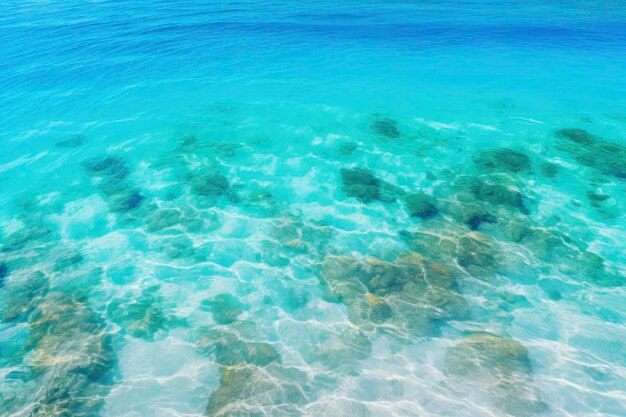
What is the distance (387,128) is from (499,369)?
17938 millimetres

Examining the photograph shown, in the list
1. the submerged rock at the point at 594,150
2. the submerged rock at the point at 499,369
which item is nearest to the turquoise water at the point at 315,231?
the submerged rock at the point at 499,369

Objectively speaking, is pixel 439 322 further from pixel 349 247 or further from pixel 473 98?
pixel 473 98

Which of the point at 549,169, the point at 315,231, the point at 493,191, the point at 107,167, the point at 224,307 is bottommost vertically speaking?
the point at 224,307

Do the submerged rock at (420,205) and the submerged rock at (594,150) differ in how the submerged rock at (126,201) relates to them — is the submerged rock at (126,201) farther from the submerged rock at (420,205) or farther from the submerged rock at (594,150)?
the submerged rock at (594,150)

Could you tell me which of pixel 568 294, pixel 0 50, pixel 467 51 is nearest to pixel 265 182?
pixel 568 294

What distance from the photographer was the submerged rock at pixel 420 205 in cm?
2023

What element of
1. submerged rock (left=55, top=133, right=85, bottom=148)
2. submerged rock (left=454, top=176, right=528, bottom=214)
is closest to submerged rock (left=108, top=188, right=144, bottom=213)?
submerged rock (left=55, top=133, right=85, bottom=148)

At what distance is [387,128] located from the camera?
2741cm

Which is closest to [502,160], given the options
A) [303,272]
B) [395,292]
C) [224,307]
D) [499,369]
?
[395,292]

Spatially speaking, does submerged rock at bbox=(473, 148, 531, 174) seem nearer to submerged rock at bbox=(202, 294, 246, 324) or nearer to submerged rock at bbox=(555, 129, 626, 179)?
submerged rock at bbox=(555, 129, 626, 179)

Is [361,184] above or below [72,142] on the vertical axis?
above

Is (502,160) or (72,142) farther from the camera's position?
(72,142)

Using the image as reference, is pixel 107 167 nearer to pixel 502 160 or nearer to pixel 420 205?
pixel 420 205

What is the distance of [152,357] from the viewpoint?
14719 mm
